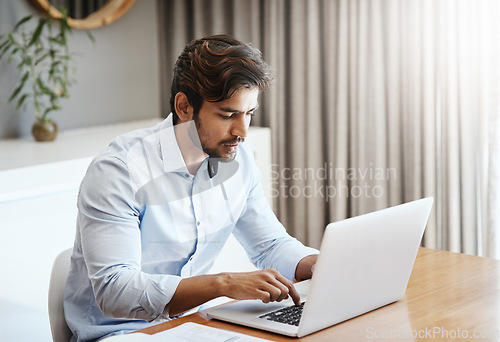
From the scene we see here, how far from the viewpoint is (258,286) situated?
4.10 feet

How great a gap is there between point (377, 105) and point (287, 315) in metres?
1.58

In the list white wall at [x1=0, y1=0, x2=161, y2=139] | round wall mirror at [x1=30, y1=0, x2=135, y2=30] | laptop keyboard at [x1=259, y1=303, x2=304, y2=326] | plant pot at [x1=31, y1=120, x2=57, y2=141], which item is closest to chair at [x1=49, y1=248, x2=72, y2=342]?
laptop keyboard at [x1=259, y1=303, x2=304, y2=326]

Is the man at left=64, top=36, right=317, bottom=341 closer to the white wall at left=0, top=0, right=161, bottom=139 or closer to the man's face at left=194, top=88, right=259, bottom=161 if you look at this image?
the man's face at left=194, top=88, right=259, bottom=161

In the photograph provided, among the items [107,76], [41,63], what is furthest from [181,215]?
[107,76]

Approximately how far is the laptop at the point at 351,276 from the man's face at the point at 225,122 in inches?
14.4

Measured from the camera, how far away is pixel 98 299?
134 centimetres

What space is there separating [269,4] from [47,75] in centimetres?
101

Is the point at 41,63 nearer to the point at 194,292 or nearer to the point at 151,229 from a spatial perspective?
the point at 151,229

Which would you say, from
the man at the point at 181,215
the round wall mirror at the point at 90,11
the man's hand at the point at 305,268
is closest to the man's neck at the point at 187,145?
the man at the point at 181,215

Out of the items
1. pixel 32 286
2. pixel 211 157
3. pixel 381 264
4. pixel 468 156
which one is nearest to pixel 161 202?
pixel 211 157

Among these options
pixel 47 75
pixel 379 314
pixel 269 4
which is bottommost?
pixel 379 314

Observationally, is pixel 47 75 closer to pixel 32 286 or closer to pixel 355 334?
pixel 32 286

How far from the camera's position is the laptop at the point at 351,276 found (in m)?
1.16

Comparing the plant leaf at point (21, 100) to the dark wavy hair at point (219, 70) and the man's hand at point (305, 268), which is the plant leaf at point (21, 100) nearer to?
the dark wavy hair at point (219, 70)
